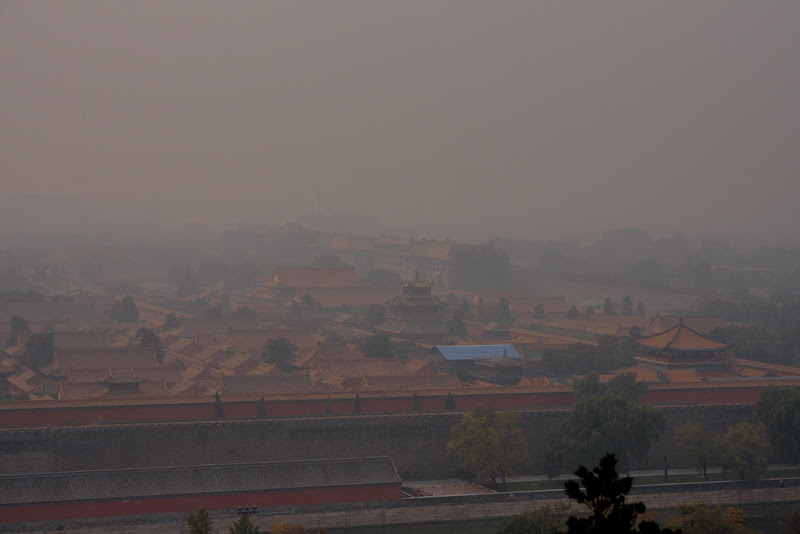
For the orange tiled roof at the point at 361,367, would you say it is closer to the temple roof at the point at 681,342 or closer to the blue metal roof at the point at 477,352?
the blue metal roof at the point at 477,352

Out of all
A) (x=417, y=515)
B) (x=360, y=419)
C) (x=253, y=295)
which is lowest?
(x=417, y=515)

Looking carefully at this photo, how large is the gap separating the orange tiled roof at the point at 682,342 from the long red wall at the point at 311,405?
2.56 meters

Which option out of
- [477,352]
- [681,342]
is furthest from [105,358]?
[681,342]

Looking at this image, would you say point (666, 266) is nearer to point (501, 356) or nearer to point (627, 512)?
point (501, 356)

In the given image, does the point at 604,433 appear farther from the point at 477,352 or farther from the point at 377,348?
the point at 377,348

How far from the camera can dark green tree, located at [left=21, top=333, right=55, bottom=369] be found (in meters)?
28.0

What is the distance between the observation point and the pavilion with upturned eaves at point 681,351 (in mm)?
26875

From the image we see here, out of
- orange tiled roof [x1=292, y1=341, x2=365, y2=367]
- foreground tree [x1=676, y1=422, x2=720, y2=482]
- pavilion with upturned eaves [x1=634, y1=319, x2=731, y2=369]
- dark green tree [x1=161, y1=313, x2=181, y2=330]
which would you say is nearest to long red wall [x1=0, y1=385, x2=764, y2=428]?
foreground tree [x1=676, y1=422, x2=720, y2=482]

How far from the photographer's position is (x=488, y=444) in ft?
67.5

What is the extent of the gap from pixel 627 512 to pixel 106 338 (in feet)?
85.8

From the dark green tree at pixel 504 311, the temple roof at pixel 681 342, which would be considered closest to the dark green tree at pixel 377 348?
the temple roof at pixel 681 342

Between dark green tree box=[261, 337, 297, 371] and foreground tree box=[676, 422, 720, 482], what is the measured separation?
10976mm

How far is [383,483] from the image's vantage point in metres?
19.2

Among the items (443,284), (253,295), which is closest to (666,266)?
(443,284)
